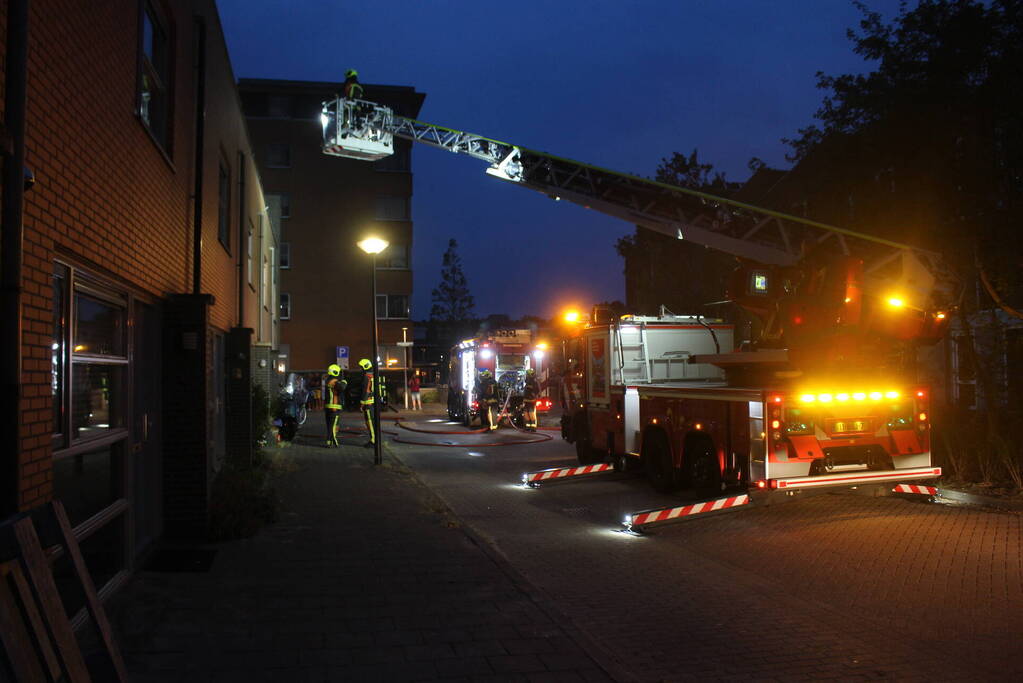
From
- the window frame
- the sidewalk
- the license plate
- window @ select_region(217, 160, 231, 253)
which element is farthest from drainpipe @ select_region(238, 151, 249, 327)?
the license plate

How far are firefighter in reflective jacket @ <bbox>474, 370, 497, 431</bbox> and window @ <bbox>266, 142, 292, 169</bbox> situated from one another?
84.1ft

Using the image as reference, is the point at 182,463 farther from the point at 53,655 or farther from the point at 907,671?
the point at 907,671

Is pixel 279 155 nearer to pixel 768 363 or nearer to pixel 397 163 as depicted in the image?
pixel 397 163

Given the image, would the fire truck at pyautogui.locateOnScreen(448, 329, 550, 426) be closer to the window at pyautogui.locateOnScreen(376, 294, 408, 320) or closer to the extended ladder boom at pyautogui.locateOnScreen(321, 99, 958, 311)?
the extended ladder boom at pyautogui.locateOnScreen(321, 99, 958, 311)

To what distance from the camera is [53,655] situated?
8.86 ft

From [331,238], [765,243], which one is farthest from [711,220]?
[331,238]

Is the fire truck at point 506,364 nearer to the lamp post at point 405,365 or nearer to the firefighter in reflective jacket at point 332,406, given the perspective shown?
the firefighter in reflective jacket at point 332,406

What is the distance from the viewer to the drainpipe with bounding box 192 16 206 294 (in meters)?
9.46

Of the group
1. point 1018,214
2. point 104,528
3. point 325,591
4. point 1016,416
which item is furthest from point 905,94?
point 104,528

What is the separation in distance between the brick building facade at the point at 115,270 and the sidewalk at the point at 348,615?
2.61 feet

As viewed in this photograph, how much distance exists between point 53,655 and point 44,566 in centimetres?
29

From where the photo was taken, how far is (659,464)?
11.9 m

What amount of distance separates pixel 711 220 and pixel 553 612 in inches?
398

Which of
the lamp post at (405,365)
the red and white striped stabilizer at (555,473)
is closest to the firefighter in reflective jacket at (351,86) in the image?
the red and white striped stabilizer at (555,473)
